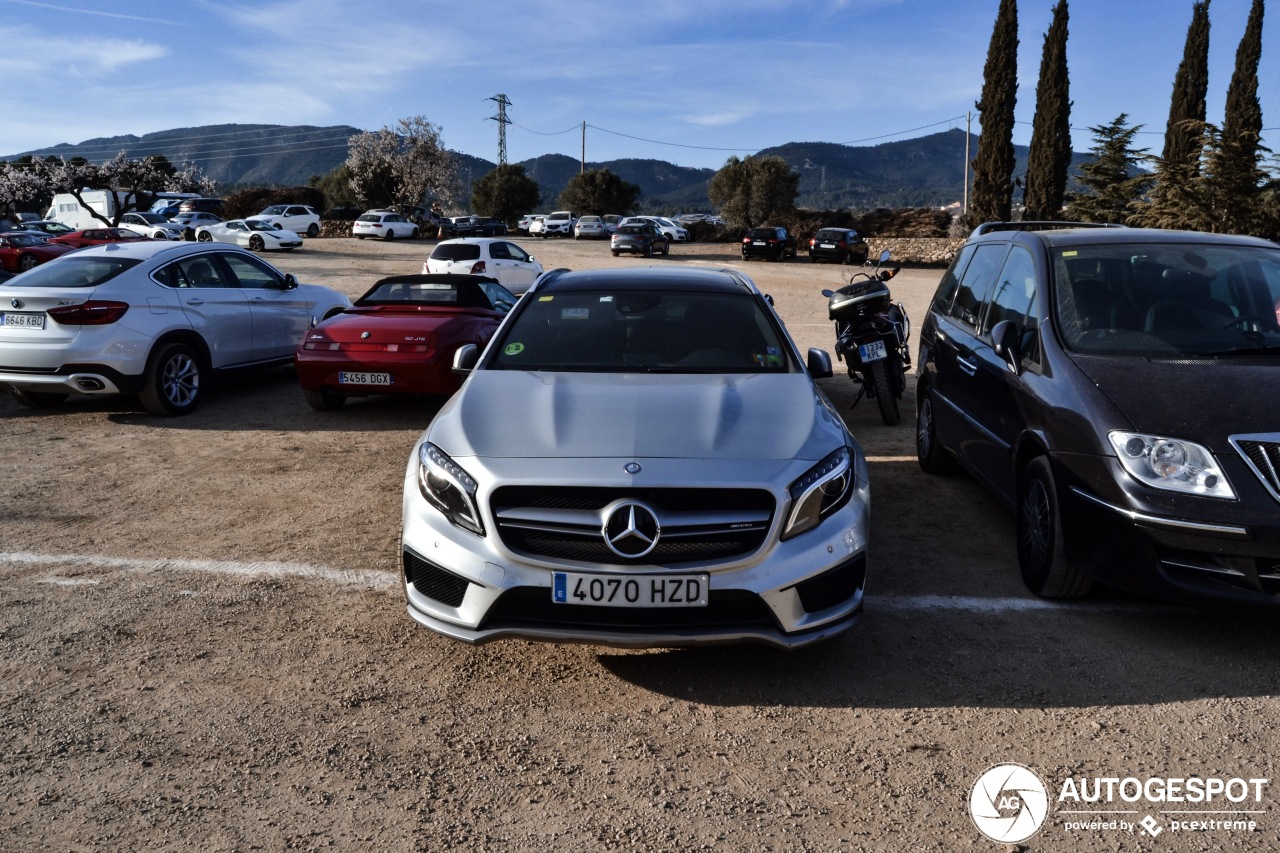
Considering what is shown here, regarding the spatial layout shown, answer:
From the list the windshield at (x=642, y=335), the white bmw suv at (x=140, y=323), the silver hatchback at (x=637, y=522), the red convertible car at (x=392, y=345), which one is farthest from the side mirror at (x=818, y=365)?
the white bmw suv at (x=140, y=323)

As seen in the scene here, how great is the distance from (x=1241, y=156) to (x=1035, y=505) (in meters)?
24.9

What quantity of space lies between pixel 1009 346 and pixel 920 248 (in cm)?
4399

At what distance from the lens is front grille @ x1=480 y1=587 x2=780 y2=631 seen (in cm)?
355

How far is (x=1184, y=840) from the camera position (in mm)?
2887

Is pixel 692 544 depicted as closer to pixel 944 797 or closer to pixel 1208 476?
pixel 944 797

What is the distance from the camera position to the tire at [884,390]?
8820 millimetres

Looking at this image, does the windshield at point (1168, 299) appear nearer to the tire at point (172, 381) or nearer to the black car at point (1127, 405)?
the black car at point (1127, 405)

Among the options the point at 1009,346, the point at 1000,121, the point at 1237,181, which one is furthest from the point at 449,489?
the point at 1000,121

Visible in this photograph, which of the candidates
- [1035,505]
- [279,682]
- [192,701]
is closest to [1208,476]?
[1035,505]

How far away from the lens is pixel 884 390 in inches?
349

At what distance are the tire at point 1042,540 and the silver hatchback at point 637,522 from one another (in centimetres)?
102

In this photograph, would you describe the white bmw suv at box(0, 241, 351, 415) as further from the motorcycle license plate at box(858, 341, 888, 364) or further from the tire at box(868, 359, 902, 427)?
the tire at box(868, 359, 902, 427)

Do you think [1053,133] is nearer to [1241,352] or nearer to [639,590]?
[1241,352]

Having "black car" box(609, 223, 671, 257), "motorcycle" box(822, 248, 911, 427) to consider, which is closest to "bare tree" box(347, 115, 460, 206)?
"black car" box(609, 223, 671, 257)
